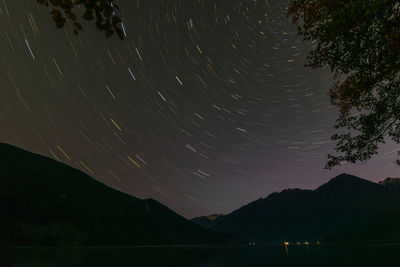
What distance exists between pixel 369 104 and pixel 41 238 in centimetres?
16720

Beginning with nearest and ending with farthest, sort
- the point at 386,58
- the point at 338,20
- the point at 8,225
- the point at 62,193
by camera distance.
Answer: the point at 338,20
the point at 386,58
the point at 8,225
the point at 62,193

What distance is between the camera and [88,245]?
566 feet

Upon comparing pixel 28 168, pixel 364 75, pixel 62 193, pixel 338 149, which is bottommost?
pixel 338 149

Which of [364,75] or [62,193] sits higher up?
[62,193]

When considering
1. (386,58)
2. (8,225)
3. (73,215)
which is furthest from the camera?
(73,215)

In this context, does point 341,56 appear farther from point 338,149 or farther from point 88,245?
point 88,245

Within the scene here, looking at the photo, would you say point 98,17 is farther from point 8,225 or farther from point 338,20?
point 8,225

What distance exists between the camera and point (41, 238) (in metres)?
145

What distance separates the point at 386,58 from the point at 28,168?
229m

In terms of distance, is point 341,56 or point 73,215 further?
point 73,215

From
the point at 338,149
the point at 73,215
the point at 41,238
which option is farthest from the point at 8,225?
the point at 338,149

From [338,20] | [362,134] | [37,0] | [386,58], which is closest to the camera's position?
[37,0]

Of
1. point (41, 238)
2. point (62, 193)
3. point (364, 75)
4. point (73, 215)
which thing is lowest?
point (364, 75)

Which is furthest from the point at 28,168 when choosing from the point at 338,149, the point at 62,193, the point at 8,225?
the point at 338,149
